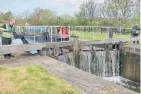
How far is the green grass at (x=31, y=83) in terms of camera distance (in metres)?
5.80

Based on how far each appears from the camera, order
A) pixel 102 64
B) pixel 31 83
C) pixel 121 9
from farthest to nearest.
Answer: pixel 121 9
pixel 102 64
pixel 31 83

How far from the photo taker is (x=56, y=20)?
34938 mm

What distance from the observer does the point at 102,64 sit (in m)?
14.9

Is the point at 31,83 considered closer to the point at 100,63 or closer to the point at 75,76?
the point at 75,76

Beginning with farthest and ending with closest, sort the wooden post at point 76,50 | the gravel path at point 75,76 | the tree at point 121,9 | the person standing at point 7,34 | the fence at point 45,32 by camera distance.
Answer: the tree at point 121,9 → the wooden post at point 76,50 → the fence at point 45,32 → the person standing at point 7,34 → the gravel path at point 75,76

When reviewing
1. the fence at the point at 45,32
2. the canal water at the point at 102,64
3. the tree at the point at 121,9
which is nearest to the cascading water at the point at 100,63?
the canal water at the point at 102,64

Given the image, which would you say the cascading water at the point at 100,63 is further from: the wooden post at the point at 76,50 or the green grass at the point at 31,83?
the green grass at the point at 31,83

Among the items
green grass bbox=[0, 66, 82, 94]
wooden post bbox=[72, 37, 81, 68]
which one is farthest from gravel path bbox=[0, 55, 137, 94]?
wooden post bbox=[72, 37, 81, 68]

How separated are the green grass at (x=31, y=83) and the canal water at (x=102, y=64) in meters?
5.99

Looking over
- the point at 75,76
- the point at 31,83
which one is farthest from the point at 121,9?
the point at 31,83

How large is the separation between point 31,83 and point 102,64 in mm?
9226

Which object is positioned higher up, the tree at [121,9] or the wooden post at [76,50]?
the tree at [121,9]

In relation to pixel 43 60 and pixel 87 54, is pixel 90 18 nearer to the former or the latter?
pixel 87 54

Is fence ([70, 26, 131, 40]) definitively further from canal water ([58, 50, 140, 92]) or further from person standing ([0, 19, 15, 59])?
person standing ([0, 19, 15, 59])
